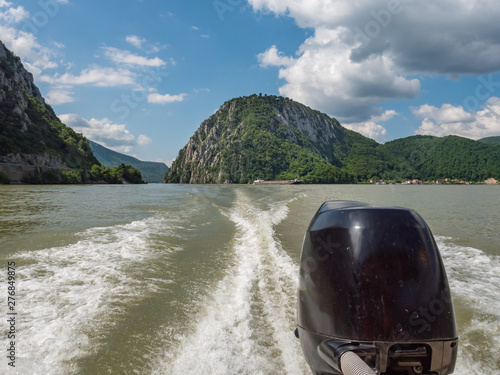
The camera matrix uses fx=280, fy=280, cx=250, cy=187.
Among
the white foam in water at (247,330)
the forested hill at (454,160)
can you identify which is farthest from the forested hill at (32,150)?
the forested hill at (454,160)

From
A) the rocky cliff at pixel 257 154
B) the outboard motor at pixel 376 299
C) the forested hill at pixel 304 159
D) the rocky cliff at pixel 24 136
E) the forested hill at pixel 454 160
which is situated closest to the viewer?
the outboard motor at pixel 376 299

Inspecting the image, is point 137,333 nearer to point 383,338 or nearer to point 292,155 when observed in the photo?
point 383,338

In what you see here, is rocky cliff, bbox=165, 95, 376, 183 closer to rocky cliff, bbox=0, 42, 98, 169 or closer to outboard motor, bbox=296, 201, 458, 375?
rocky cliff, bbox=0, 42, 98, 169

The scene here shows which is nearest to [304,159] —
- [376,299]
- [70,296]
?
[70,296]

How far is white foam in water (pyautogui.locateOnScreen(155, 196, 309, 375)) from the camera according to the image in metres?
2.31

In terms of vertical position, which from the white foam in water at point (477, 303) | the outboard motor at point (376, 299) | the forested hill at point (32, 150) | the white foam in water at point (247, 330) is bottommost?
the white foam in water at point (247, 330)

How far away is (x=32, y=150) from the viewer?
7931 centimetres

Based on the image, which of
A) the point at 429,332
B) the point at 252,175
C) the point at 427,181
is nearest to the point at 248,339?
the point at 429,332

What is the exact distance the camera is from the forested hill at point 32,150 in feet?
210

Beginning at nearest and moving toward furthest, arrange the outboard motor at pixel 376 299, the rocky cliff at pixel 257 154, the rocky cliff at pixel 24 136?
the outboard motor at pixel 376 299 → the rocky cliff at pixel 24 136 → the rocky cliff at pixel 257 154

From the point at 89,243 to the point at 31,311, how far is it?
330cm

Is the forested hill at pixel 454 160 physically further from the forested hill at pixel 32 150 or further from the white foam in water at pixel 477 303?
the white foam in water at pixel 477 303

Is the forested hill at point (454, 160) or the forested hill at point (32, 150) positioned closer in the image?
A: the forested hill at point (32, 150)

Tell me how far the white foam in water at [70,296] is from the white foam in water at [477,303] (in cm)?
329
